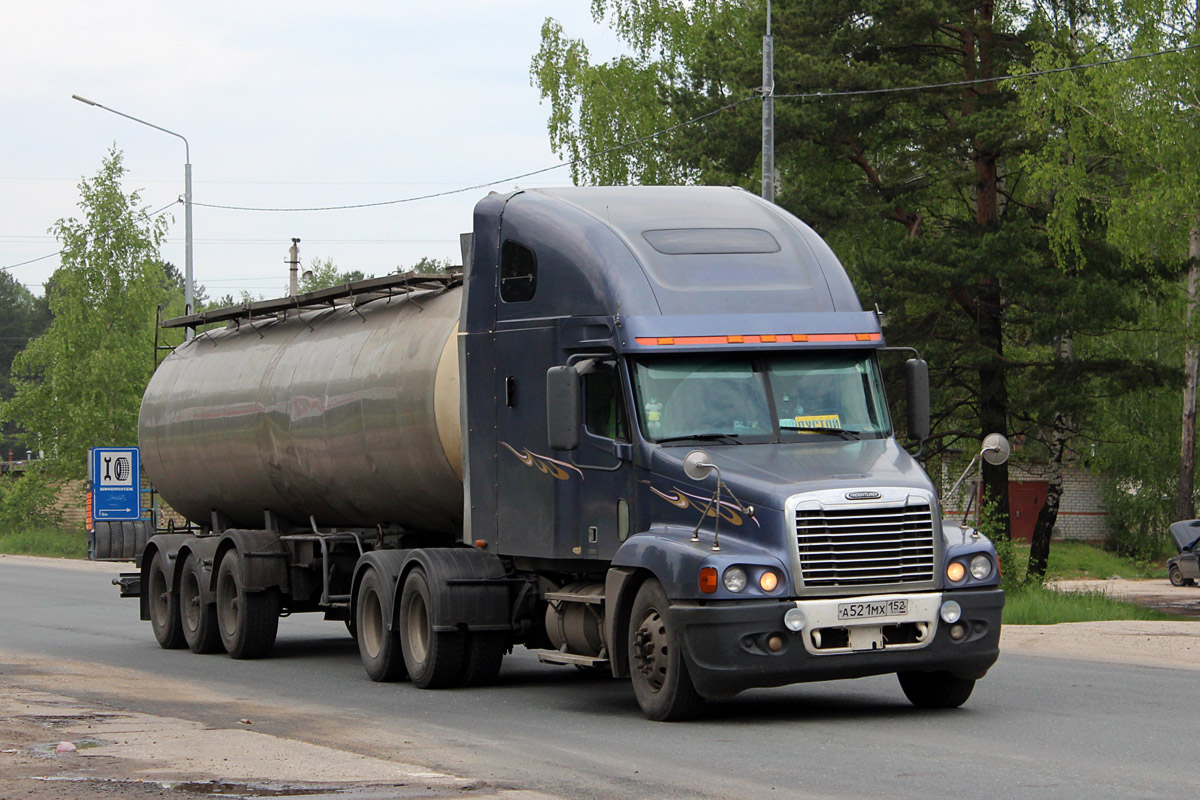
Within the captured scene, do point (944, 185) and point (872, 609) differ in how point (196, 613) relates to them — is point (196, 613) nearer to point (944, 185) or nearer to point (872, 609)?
point (872, 609)

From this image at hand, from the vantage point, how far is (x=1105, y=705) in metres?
12.9

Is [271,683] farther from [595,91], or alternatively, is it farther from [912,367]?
[595,91]

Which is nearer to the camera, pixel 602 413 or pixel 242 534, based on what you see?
pixel 602 413

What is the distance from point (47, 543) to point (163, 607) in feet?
125

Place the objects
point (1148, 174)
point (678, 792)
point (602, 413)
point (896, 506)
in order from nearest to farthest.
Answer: point (678, 792), point (896, 506), point (602, 413), point (1148, 174)

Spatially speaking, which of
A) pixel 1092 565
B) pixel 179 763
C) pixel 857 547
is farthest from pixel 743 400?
pixel 1092 565

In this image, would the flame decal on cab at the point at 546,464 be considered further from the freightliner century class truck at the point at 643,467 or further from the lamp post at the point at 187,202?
the lamp post at the point at 187,202

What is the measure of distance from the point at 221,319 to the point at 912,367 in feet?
33.3

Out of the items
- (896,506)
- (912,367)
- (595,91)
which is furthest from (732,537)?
(595,91)

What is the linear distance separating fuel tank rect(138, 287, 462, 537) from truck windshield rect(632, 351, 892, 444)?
2.84 metres

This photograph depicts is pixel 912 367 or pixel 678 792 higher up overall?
pixel 912 367

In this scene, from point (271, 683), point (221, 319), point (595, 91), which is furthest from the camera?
point (595, 91)

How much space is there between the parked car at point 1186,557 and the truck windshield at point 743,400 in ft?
93.1

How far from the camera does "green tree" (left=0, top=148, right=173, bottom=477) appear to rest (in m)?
52.3
